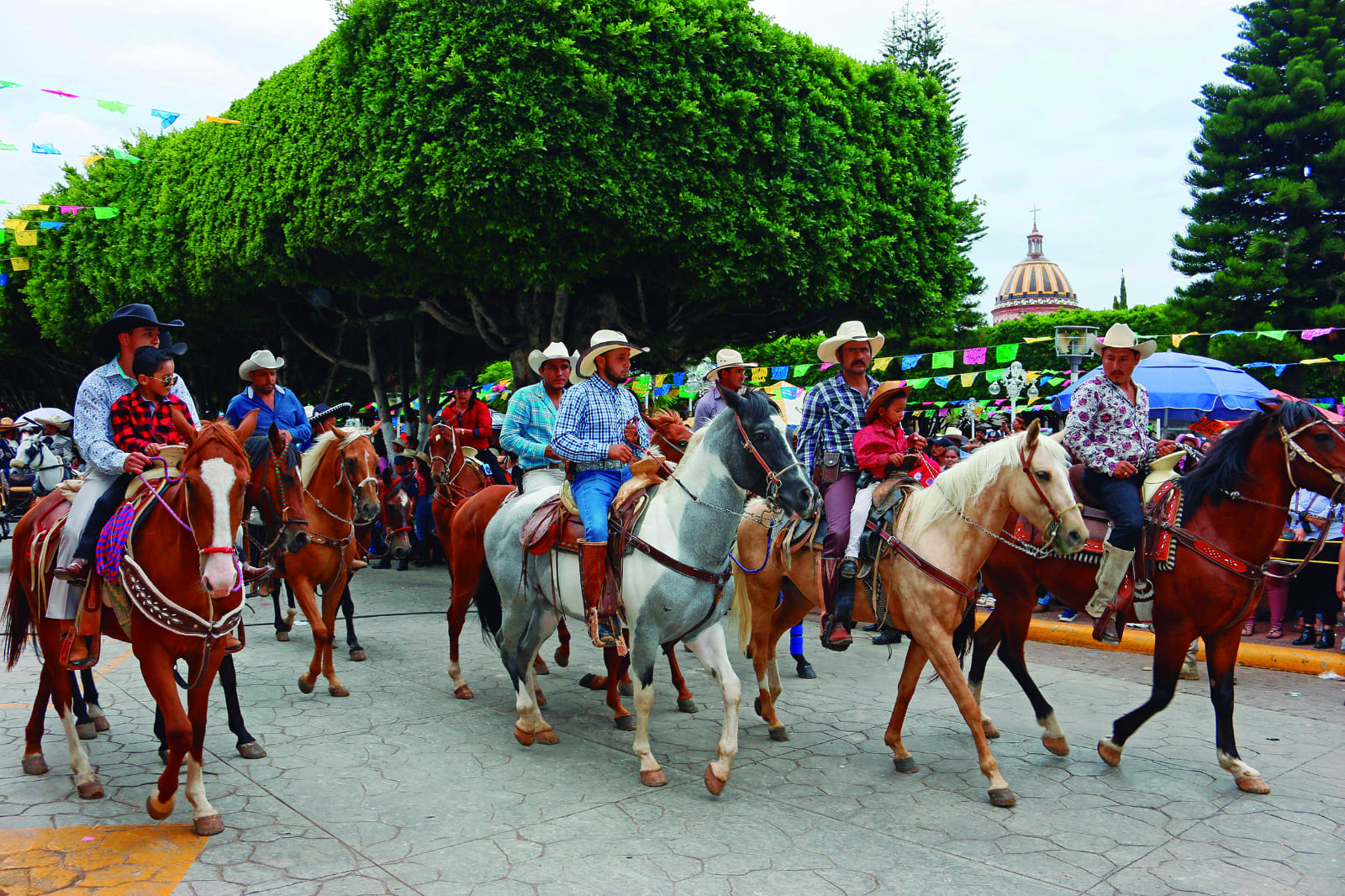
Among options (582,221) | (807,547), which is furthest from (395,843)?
(582,221)

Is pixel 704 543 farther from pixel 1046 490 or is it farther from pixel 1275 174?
pixel 1275 174

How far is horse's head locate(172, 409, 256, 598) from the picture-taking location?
4258mm

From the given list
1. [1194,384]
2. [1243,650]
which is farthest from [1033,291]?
[1243,650]

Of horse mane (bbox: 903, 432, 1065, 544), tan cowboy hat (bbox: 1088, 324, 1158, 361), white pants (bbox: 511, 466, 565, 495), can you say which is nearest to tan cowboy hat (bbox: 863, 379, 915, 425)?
horse mane (bbox: 903, 432, 1065, 544)

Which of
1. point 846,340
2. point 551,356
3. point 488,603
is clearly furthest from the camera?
point 551,356

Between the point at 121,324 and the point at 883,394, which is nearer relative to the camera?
the point at 121,324

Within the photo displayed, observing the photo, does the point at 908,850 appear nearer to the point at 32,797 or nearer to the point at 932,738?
the point at 932,738

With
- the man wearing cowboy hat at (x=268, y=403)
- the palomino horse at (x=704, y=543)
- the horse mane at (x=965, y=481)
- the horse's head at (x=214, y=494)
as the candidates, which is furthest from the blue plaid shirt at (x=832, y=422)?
the man wearing cowboy hat at (x=268, y=403)

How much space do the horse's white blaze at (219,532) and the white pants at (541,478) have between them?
2.79 m

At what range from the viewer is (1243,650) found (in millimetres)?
8641

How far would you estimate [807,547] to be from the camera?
20.7 ft

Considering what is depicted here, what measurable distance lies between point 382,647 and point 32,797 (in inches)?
159

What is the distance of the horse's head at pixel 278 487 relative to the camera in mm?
6420

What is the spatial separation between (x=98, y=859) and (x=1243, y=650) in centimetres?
914
